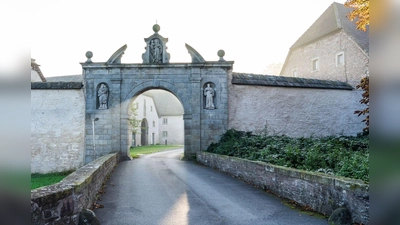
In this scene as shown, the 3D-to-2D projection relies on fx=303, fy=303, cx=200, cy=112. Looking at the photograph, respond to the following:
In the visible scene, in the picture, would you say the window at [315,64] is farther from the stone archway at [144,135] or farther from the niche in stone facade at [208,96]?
the stone archway at [144,135]

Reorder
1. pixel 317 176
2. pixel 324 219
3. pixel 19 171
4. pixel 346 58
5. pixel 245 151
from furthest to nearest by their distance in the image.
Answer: pixel 346 58 → pixel 245 151 → pixel 317 176 → pixel 324 219 → pixel 19 171

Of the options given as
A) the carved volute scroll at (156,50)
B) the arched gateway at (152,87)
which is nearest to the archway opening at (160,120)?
the arched gateway at (152,87)

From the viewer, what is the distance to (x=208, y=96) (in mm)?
14555

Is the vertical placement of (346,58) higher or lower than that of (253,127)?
higher

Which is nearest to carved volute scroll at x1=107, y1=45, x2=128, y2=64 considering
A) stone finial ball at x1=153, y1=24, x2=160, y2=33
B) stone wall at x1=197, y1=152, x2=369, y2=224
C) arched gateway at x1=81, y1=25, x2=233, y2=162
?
arched gateway at x1=81, y1=25, x2=233, y2=162

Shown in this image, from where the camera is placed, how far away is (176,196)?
671 centimetres

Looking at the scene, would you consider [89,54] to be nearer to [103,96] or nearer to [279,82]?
[103,96]

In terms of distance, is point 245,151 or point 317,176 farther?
point 245,151

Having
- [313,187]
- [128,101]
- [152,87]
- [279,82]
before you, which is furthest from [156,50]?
[313,187]

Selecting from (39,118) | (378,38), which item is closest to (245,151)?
(378,38)

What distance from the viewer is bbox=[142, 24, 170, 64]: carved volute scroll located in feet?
47.9

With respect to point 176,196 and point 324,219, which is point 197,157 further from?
point 324,219

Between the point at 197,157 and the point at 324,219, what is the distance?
9395mm

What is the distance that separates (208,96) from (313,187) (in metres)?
9.62
